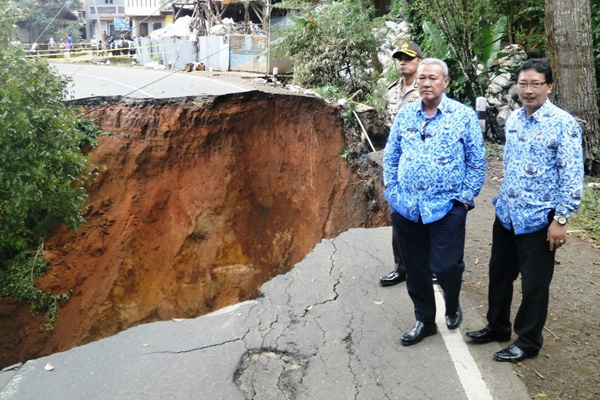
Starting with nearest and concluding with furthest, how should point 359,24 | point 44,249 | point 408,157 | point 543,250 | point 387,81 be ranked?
point 543,250 < point 408,157 < point 44,249 < point 387,81 < point 359,24

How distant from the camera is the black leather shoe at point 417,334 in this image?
4.11 metres

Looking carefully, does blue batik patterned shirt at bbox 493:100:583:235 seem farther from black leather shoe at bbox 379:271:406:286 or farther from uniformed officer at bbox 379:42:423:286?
black leather shoe at bbox 379:271:406:286

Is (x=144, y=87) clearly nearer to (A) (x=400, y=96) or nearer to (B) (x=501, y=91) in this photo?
(B) (x=501, y=91)

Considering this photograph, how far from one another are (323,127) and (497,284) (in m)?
8.70

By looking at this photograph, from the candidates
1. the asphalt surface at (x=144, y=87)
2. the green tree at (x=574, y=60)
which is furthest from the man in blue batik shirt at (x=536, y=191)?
the asphalt surface at (x=144, y=87)

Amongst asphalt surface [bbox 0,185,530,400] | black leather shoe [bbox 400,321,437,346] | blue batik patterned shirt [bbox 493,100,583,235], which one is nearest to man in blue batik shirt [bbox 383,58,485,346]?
blue batik patterned shirt [bbox 493,100,583,235]

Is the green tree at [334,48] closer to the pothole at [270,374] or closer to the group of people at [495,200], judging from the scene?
the group of people at [495,200]

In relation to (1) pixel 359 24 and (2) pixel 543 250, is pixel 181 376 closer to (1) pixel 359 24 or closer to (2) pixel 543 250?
(2) pixel 543 250

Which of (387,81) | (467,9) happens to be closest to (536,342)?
(467,9)

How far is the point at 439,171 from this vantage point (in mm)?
3777

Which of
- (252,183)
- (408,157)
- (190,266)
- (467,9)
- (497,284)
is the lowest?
(190,266)

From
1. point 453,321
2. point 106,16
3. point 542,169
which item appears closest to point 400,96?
point 542,169

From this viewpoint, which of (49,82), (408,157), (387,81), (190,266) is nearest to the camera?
(408,157)

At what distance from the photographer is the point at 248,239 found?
41.1 ft
